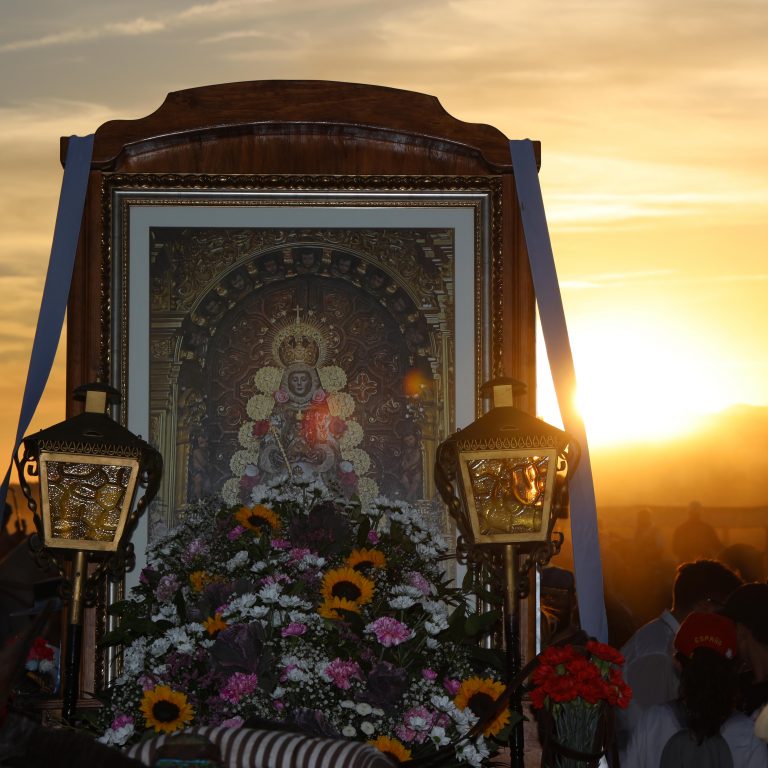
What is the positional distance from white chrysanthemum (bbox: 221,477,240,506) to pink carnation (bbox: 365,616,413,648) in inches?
42.3

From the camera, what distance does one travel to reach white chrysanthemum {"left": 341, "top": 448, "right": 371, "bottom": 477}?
4.96 m

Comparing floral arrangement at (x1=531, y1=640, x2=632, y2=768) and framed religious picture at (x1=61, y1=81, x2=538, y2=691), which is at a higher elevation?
framed religious picture at (x1=61, y1=81, x2=538, y2=691)

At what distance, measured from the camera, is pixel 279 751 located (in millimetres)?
3467

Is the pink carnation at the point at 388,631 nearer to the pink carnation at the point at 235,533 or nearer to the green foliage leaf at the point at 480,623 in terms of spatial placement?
the green foliage leaf at the point at 480,623

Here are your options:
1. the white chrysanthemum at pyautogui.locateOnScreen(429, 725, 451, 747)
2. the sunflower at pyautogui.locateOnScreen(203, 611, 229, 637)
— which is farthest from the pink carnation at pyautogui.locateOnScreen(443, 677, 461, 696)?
the sunflower at pyautogui.locateOnScreen(203, 611, 229, 637)

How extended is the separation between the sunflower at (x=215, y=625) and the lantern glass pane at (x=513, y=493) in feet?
2.80

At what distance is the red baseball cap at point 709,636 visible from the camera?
4.65 metres

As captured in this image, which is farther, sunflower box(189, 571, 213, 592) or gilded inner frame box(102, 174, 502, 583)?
gilded inner frame box(102, 174, 502, 583)

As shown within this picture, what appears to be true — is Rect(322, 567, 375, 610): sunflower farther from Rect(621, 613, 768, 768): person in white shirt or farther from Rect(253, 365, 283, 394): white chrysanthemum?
Rect(621, 613, 768, 768): person in white shirt

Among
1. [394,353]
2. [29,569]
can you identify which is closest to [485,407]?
[394,353]

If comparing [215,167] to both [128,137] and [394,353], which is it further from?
[394,353]

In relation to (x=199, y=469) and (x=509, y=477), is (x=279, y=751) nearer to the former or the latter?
(x=509, y=477)

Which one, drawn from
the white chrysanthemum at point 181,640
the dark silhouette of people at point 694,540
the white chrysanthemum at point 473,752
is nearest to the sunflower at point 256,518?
the white chrysanthemum at point 181,640

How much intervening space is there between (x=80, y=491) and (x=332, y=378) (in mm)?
1027
